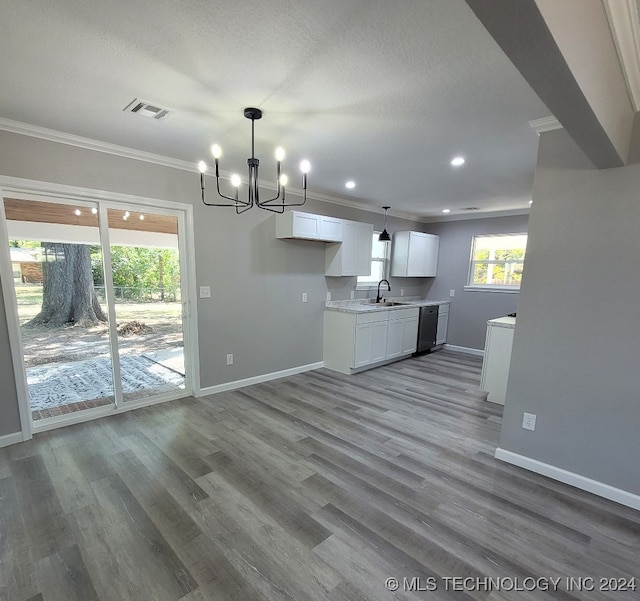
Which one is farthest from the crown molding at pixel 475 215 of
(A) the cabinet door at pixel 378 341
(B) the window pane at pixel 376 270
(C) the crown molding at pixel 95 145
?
(C) the crown molding at pixel 95 145

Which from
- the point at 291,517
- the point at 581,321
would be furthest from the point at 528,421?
the point at 291,517

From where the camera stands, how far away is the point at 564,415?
2291 mm

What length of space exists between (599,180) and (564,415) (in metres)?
1.64

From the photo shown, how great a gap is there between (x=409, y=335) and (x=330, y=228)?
232cm

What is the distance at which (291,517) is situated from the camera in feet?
6.26

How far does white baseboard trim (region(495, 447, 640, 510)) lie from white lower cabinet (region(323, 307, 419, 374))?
2216 mm

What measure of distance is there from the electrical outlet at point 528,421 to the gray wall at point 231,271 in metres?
2.86

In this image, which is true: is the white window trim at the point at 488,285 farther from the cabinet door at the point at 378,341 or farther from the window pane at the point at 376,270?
the cabinet door at the point at 378,341

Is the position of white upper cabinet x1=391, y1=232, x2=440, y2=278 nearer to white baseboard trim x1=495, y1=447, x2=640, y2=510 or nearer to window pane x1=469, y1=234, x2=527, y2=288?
window pane x1=469, y1=234, x2=527, y2=288

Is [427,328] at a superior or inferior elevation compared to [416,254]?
inferior

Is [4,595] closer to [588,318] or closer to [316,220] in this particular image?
[588,318]

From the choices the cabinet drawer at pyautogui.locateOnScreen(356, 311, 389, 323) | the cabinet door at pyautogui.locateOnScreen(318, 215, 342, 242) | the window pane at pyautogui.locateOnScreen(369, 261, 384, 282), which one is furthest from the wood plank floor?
the window pane at pyautogui.locateOnScreen(369, 261, 384, 282)

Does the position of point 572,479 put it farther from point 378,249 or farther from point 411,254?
point 378,249

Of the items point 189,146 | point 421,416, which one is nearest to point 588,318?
point 421,416
